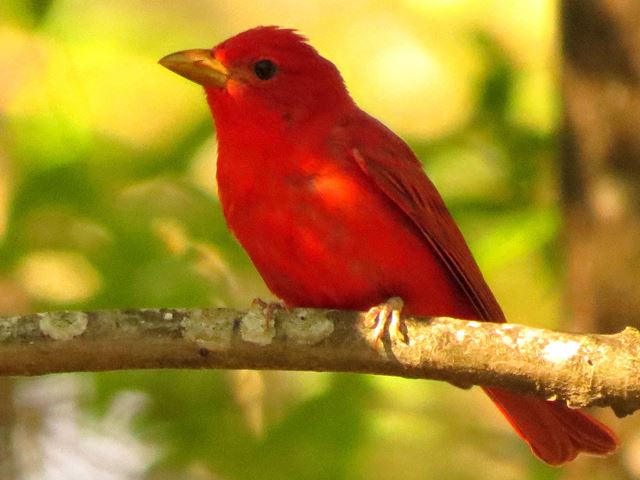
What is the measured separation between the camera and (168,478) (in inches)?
251

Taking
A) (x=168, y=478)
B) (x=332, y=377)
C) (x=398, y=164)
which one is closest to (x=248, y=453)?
(x=332, y=377)

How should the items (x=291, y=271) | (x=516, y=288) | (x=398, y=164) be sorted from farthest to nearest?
(x=516, y=288) < (x=398, y=164) < (x=291, y=271)

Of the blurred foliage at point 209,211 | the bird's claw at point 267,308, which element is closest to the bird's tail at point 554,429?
the blurred foliage at point 209,211

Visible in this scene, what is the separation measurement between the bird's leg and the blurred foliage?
4.18 ft

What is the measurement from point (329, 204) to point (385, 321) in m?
0.61

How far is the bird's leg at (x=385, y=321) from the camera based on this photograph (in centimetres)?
Answer: 389

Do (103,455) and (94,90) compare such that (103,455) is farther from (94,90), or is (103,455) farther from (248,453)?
(94,90)

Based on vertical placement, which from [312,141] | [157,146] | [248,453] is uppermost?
[312,141]

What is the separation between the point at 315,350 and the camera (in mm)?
3836

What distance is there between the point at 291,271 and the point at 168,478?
7.20ft

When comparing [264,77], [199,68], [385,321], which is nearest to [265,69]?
[264,77]

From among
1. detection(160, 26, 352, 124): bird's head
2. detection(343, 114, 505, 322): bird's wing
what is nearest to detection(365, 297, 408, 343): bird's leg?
detection(343, 114, 505, 322): bird's wing

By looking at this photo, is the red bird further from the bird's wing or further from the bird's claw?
the bird's claw

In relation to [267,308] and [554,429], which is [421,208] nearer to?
[554,429]
